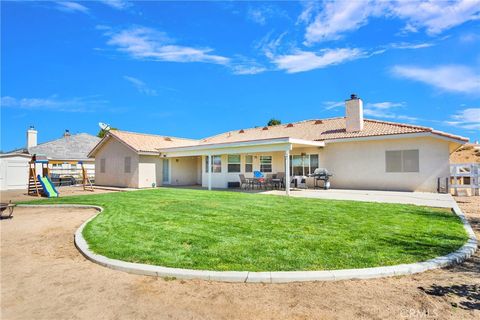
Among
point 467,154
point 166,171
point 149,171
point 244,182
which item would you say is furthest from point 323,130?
point 467,154

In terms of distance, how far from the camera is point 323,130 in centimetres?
1977

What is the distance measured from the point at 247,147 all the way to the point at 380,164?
7486 mm

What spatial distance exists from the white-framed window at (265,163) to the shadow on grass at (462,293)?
1636 centimetres

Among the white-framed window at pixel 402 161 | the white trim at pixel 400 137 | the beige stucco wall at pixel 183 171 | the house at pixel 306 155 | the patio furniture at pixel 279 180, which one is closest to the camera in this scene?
the white trim at pixel 400 137

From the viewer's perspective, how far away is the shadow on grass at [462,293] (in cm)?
318

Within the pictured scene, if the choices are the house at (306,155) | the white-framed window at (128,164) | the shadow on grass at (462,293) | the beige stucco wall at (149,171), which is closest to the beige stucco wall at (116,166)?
the house at (306,155)

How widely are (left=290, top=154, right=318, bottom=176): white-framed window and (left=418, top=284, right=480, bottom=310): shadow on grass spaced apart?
586 inches

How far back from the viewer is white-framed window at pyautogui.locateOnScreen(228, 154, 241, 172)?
20.9 m

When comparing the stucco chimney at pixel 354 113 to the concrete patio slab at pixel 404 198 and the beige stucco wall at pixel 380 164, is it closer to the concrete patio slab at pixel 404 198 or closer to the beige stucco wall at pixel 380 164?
the beige stucco wall at pixel 380 164

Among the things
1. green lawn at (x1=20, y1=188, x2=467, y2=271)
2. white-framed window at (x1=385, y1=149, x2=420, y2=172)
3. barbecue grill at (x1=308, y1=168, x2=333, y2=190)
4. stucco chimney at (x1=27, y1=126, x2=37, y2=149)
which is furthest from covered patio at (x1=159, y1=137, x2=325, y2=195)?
stucco chimney at (x1=27, y1=126, x2=37, y2=149)

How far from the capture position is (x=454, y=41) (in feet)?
47.4

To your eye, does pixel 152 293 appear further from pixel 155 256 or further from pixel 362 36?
pixel 362 36

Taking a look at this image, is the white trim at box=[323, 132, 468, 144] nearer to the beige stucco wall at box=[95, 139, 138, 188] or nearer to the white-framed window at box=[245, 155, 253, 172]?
the white-framed window at box=[245, 155, 253, 172]

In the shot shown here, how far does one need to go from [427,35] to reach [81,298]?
57.1 ft
